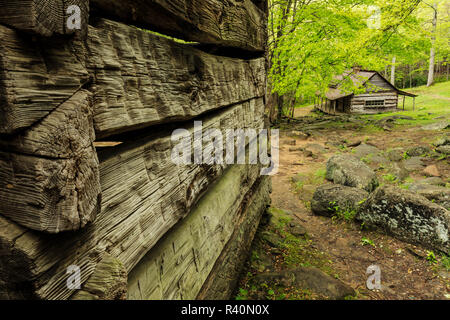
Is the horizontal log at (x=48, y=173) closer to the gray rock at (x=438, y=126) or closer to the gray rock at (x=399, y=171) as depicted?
the gray rock at (x=399, y=171)

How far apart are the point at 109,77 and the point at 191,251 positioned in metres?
Result: 1.30

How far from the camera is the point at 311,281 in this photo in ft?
10.3

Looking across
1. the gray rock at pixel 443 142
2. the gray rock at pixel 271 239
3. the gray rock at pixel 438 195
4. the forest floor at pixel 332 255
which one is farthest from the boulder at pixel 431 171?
the gray rock at pixel 271 239

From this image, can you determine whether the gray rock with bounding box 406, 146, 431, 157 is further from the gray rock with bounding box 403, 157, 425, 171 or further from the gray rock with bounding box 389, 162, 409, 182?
the gray rock with bounding box 389, 162, 409, 182

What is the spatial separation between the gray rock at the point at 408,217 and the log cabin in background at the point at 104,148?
3.74 metres

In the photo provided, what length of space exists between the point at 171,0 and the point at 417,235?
4872 millimetres

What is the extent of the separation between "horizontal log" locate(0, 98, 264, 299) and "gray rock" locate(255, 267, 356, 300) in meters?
2.06

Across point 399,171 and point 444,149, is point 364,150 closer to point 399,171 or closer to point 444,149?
point 444,149

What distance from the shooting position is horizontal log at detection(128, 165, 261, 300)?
4.54 feet

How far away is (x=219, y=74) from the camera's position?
212cm

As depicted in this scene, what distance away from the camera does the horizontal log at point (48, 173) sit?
739 mm

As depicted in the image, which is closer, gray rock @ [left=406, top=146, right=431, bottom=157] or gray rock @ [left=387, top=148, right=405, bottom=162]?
gray rock @ [left=387, top=148, right=405, bottom=162]

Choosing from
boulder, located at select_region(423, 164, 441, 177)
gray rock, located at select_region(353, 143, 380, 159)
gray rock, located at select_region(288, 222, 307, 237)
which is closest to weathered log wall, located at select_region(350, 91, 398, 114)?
gray rock, located at select_region(353, 143, 380, 159)

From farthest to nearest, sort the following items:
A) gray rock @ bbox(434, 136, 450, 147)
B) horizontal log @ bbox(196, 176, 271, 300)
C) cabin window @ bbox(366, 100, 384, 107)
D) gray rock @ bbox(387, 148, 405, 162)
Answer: cabin window @ bbox(366, 100, 384, 107) → gray rock @ bbox(434, 136, 450, 147) → gray rock @ bbox(387, 148, 405, 162) → horizontal log @ bbox(196, 176, 271, 300)
